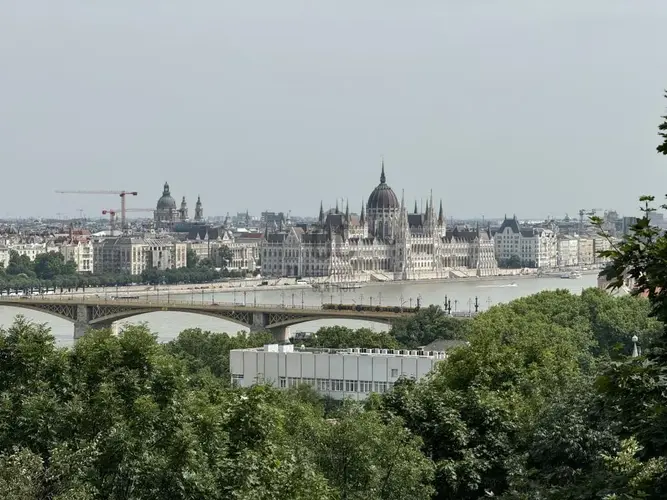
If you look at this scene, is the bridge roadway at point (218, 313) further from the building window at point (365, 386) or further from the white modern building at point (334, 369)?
the building window at point (365, 386)

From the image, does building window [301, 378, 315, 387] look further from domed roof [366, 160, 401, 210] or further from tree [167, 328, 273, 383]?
domed roof [366, 160, 401, 210]

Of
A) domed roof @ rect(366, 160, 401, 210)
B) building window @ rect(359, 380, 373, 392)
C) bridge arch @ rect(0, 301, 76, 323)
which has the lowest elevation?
bridge arch @ rect(0, 301, 76, 323)

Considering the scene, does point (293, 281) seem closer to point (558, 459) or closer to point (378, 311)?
point (378, 311)

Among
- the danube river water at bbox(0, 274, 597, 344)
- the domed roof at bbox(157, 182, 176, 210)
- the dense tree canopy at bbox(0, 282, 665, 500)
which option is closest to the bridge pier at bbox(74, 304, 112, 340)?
the danube river water at bbox(0, 274, 597, 344)

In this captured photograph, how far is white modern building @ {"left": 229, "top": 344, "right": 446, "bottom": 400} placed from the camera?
2928 centimetres

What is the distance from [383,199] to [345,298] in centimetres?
3856

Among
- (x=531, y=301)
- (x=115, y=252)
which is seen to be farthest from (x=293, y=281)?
(x=531, y=301)

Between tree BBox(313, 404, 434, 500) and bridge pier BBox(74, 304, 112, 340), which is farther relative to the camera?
bridge pier BBox(74, 304, 112, 340)

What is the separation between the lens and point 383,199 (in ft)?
427

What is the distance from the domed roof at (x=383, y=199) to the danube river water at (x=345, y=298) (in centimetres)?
1353

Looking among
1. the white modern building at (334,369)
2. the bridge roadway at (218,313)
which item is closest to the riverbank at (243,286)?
the bridge roadway at (218,313)

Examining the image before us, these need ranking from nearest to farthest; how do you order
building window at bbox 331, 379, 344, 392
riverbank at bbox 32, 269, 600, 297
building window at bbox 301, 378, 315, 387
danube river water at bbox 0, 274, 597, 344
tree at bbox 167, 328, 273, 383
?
building window at bbox 301, 378, 315, 387 → building window at bbox 331, 379, 344, 392 → tree at bbox 167, 328, 273, 383 → danube river water at bbox 0, 274, 597, 344 → riverbank at bbox 32, 269, 600, 297

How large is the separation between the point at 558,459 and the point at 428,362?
547 inches

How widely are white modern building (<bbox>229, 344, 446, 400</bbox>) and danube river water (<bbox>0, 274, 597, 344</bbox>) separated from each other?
70.3 ft
